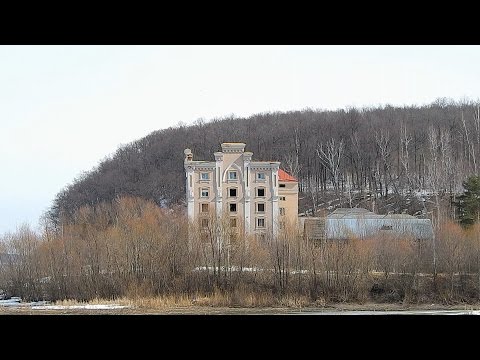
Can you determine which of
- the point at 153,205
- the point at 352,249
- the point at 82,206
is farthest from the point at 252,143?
the point at 352,249

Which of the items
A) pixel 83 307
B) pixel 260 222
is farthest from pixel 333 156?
pixel 83 307

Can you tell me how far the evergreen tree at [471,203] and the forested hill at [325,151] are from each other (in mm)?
1890

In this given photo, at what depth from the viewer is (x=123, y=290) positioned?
10.7 m

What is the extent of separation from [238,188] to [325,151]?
464 cm

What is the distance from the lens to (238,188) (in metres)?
13.8

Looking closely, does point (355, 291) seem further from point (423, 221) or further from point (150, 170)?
point (150, 170)

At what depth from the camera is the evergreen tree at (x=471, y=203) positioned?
1215 cm

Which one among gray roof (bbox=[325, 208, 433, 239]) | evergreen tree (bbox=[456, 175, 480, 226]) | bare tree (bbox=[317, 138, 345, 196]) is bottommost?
gray roof (bbox=[325, 208, 433, 239])

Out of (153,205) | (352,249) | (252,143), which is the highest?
(252,143)

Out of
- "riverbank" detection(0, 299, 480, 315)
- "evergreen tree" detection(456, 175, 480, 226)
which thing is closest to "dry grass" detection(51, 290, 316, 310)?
"riverbank" detection(0, 299, 480, 315)

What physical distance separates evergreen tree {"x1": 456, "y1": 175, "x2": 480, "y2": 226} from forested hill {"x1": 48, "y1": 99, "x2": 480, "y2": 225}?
1.89 meters

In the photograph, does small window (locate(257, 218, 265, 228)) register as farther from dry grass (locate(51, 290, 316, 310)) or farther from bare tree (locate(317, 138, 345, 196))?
bare tree (locate(317, 138, 345, 196))

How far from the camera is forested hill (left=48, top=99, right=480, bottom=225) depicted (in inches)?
591

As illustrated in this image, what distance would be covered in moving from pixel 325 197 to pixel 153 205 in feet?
16.0
